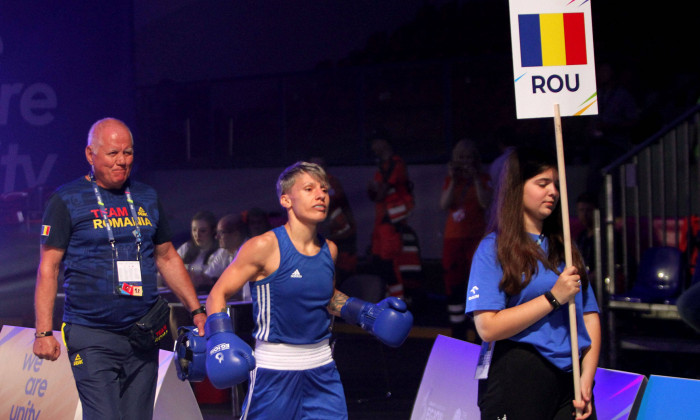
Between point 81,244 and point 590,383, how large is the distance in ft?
7.76

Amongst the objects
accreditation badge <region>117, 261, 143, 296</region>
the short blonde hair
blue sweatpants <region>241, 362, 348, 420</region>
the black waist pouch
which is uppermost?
the short blonde hair

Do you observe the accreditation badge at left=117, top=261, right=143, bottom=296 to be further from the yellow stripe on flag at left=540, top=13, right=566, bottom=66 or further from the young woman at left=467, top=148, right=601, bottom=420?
the yellow stripe on flag at left=540, top=13, right=566, bottom=66

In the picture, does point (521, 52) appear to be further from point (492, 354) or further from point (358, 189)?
point (358, 189)

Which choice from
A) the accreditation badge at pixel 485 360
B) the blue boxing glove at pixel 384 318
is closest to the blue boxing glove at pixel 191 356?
the blue boxing glove at pixel 384 318

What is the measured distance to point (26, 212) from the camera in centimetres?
713

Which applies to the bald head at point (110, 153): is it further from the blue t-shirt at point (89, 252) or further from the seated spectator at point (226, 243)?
the seated spectator at point (226, 243)

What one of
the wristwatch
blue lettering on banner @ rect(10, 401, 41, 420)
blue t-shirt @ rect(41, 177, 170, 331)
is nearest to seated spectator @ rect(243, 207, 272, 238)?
blue lettering on banner @ rect(10, 401, 41, 420)

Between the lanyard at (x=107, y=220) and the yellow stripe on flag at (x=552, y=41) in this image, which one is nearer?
the yellow stripe on flag at (x=552, y=41)

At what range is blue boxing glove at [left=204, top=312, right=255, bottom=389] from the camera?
3412 mm

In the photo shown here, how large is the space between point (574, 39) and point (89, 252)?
2.36 meters

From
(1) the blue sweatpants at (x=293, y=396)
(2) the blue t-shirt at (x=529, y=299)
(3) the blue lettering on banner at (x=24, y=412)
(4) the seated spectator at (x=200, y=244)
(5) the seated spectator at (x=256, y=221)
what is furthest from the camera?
(5) the seated spectator at (x=256, y=221)

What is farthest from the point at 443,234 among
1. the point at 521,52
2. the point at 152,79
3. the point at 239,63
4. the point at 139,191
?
the point at 521,52

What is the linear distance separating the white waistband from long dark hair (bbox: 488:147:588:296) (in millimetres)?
1041

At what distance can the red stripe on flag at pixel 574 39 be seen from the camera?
133 inches
